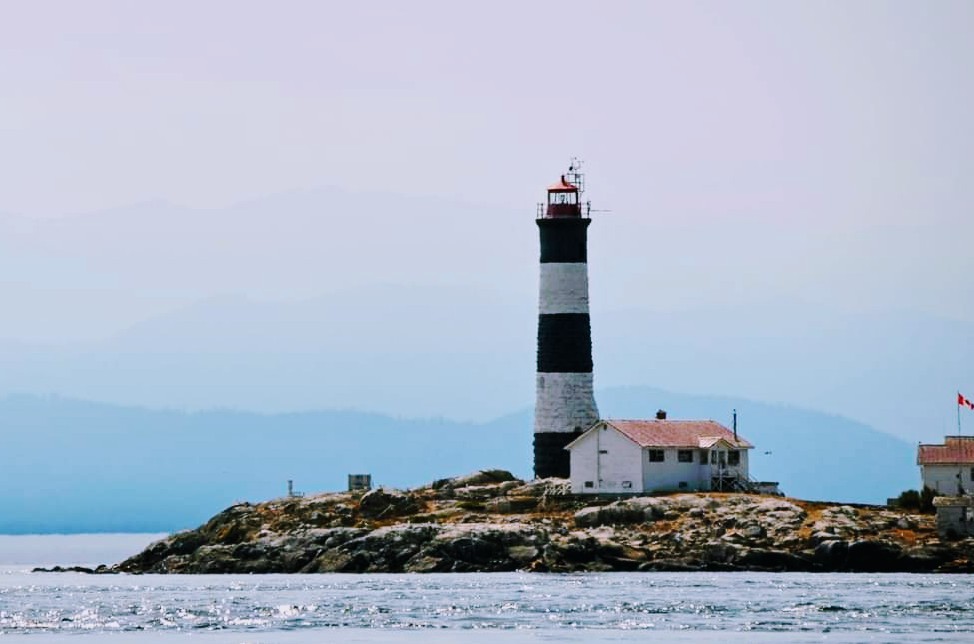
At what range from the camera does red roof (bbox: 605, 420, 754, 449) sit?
101938 mm

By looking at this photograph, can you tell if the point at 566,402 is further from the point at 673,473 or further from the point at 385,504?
the point at 385,504

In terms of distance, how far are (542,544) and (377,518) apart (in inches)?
493

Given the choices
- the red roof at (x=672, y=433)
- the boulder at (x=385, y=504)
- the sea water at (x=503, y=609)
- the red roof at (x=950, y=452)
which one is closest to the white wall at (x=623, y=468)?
the red roof at (x=672, y=433)

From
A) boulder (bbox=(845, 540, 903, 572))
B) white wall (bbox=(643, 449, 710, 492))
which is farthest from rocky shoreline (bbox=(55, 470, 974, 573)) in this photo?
white wall (bbox=(643, 449, 710, 492))

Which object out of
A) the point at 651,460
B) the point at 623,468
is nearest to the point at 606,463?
the point at 623,468

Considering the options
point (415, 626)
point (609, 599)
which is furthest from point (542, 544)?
point (415, 626)

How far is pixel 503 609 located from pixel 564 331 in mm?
37577

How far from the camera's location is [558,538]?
90.5 metres

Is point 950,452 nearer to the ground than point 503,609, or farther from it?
farther from it

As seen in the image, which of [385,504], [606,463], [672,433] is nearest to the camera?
[385,504]

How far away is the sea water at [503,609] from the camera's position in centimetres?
6169

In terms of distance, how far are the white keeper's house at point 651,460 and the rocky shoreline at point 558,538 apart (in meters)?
1.86

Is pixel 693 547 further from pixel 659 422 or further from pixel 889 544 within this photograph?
pixel 659 422

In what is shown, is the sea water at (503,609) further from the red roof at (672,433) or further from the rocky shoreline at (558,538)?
the red roof at (672,433)
